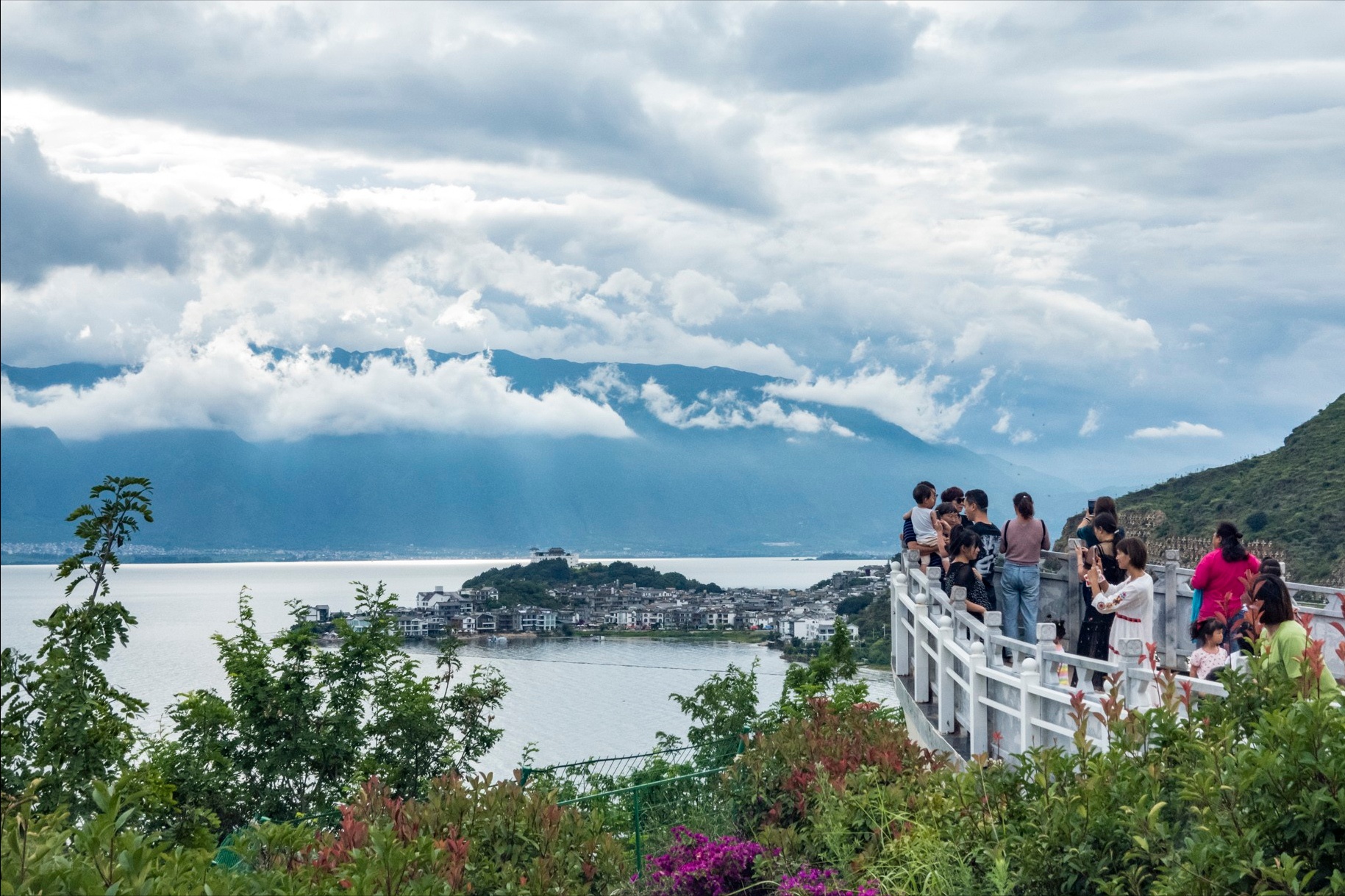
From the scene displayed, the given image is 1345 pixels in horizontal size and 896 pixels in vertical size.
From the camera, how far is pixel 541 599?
10494cm

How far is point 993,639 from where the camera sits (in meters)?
11.5

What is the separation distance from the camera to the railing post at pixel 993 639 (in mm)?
11492

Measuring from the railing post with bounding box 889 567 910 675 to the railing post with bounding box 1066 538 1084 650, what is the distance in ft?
7.84

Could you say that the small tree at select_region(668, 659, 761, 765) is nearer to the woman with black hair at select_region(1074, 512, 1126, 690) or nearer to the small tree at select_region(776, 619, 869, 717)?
the small tree at select_region(776, 619, 869, 717)

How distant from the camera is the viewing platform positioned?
9.73 metres

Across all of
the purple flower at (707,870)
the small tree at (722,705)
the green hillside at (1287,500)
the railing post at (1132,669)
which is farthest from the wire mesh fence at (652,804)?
the green hillside at (1287,500)

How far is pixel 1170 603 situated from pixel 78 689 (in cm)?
1358

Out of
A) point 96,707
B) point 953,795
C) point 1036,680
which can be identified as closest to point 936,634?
point 1036,680

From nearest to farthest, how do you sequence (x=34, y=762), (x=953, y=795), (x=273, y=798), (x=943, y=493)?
1. (x=953, y=795)
2. (x=34, y=762)
3. (x=943, y=493)
4. (x=273, y=798)

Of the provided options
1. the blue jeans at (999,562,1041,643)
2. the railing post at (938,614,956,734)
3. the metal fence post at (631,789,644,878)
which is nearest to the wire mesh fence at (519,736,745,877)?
the metal fence post at (631,789,644,878)

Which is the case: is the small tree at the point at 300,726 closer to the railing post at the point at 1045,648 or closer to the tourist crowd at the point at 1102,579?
the tourist crowd at the point at 1102,579

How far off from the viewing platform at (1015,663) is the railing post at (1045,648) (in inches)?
0.4

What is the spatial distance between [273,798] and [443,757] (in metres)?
3.99

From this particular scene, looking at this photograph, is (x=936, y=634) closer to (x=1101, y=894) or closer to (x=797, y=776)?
(x=797, y=776)
